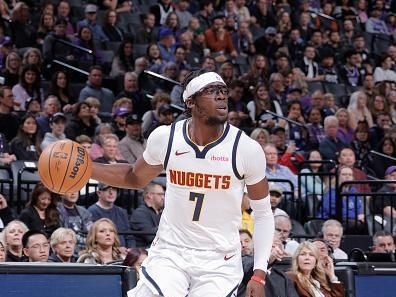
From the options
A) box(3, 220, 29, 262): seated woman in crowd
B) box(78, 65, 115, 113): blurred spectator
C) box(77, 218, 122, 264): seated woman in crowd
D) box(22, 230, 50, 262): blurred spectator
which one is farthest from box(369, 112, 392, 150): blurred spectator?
box(22, 230, 50, 262): blurred spectator

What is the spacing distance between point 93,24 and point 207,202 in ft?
40.1

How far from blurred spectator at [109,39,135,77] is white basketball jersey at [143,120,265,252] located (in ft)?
35.8

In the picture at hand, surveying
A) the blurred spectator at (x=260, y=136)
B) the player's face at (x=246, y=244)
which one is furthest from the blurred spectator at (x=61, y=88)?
the player's face at (x=246, y=244)

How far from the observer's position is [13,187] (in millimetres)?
12812

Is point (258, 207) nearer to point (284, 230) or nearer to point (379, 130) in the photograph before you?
point (284, 230)

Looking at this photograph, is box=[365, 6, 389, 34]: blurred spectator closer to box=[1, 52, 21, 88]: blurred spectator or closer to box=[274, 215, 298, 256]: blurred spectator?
box=[1, 52, 21, 88]: blurred spectator

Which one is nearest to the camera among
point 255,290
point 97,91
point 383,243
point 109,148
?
point 255,290

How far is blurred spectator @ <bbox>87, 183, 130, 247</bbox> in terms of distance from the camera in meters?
12.5

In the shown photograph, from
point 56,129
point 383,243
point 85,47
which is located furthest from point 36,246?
point 85,47

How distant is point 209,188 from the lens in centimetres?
670

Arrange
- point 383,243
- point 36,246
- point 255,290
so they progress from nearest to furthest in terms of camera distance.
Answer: point 255,290 → point 36,246 → point 383,243

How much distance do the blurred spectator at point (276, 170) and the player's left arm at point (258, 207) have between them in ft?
24.6

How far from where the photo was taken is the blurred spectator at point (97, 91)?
16.3m

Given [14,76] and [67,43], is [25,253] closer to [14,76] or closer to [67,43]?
[14,76]
